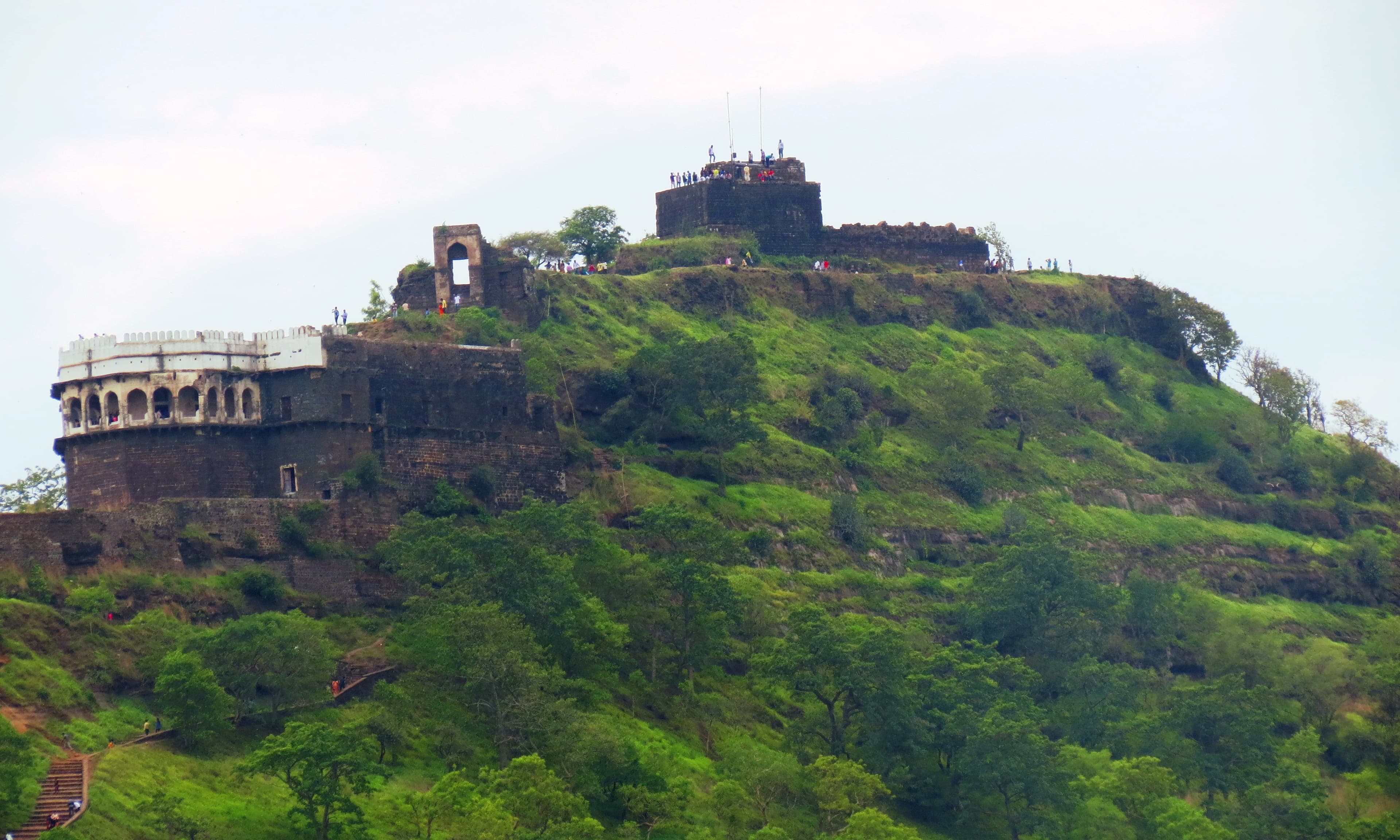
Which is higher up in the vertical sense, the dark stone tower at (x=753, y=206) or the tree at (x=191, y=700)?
the dark stone tower at (x=753, y=206)

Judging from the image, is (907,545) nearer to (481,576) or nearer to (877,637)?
(877,637)

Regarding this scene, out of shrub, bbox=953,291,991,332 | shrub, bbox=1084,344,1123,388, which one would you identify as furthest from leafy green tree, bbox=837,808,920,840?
shrub, bbox=1084,344,1123,388

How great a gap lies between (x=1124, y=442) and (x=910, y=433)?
12967 mm

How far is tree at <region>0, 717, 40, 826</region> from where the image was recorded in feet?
176

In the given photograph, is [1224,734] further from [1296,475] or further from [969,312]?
[969,312]

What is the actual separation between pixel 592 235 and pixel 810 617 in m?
32.7

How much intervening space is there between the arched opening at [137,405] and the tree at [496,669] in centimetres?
1193

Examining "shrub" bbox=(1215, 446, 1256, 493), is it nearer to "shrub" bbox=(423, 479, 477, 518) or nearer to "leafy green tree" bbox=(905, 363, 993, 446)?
"leafy green tree" bbox=(905, 363, 993, 446)

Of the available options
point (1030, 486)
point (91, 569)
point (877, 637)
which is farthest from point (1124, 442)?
point (91, 569)

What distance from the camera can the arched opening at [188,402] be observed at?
73688 millimetres

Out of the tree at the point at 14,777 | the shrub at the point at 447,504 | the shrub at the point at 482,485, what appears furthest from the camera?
the shrub at the point at 482,485

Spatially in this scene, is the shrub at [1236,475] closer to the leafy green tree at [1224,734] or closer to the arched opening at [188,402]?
the leafy green tree at [1224,734]

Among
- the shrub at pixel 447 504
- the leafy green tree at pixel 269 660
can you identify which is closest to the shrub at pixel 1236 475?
the shrub at pixel 447 504

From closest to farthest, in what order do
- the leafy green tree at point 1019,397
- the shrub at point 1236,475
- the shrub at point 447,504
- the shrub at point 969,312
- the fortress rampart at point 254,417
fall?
the fortress rampart at point 254,417 → the shrub at point 447,504 → the leafy green tree at point 1019,397 → the shrub at point 1236,475 → the shrub at point 969,312
